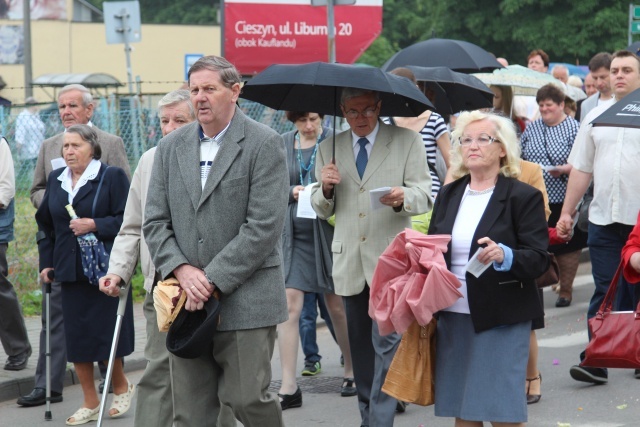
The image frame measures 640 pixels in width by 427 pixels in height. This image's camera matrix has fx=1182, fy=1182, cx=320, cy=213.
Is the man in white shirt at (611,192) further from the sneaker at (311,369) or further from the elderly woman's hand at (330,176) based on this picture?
the elderly woman's hand at (330,176)

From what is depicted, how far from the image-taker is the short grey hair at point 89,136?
7.50m

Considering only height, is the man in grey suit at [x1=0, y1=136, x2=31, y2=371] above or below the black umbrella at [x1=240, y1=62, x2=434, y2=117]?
below

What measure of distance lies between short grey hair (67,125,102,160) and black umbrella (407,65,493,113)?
246 cm

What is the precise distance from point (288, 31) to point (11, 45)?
34.1 metres

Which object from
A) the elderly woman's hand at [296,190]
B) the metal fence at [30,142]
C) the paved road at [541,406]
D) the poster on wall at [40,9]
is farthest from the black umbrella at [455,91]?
the poster on wall at [40,9]

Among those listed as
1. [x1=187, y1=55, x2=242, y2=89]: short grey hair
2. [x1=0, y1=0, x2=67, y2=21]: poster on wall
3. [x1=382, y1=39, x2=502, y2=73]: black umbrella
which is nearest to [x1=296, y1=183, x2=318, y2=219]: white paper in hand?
[x1=187, y1=55, x2=242, y2=89]: short grey hair

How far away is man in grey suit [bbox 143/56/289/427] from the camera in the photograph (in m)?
5.09

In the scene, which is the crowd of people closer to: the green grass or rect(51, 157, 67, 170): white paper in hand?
rect(51, 157, 67, 170): white paper in hand

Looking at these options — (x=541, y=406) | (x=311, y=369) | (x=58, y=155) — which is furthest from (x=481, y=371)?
(x=58, y=155)

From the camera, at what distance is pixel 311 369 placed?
8.91 metres

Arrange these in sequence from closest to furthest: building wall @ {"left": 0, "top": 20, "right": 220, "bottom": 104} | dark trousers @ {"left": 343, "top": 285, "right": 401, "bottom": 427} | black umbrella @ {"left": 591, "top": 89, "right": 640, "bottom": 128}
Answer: black umbrella @ {"left": 591, "top": 89, "right": 640, "bottom": 128} < dark trousers @ {"left": 343, "top": 285, "right": 401, "bottom": 427} < building wall @ {"left": 0, "top": 20, "right": 220, "bottom": 104}

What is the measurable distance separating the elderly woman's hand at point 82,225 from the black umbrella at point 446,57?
5022 mm

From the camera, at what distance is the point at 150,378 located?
611 centimetres

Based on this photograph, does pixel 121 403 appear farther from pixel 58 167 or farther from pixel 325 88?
pixel 325 88
